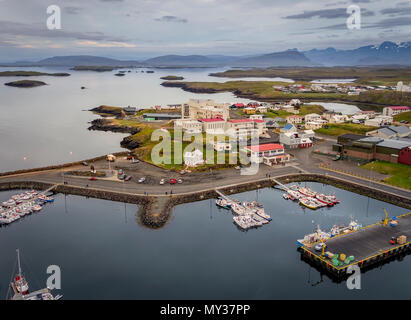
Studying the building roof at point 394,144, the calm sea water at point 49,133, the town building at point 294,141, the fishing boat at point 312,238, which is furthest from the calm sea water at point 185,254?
the calm sea water at point 49,133

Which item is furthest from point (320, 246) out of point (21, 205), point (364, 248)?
point (21, 205)

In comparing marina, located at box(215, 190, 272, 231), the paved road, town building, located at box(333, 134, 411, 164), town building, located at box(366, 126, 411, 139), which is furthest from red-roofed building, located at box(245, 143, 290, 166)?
town building, located at box(366, 126, 411, 139)

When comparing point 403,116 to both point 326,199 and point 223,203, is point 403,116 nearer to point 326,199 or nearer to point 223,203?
point 326,199

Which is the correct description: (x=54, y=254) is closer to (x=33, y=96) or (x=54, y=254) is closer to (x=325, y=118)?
(x=325, y=118)

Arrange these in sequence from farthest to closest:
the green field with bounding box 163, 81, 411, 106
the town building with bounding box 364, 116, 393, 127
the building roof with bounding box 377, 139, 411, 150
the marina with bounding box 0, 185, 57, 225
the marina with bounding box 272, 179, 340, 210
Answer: the green field with bounding box 163, 81, 411, 106 < the town building with bounding box 364, 116, 393, 127 < the building roof with bounding box 377, 139, 411, 150 < the marina with bounding box 272, 179, 340, 210 < the marina with bounding box 0, 185, 57, 225

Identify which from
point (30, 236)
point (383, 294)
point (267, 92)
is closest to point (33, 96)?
point (267, 92)

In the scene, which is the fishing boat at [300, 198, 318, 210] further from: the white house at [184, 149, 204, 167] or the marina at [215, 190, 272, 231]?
the white house at [184, 149, 204, 167]
